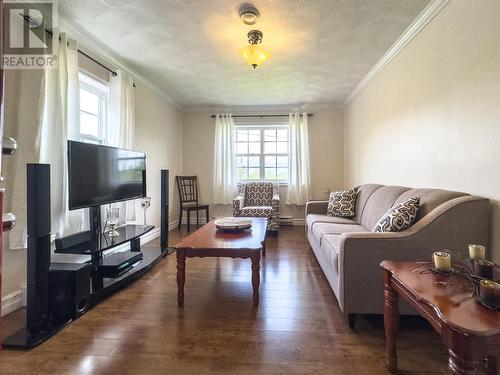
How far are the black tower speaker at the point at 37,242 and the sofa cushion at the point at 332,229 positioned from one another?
2.18 m

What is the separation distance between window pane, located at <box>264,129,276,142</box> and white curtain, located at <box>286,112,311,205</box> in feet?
1.39

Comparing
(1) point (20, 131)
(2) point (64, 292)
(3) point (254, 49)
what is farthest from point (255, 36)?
(2) point (64, 292)

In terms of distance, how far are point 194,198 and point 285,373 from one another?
4.31m

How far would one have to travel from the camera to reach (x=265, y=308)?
200 cm

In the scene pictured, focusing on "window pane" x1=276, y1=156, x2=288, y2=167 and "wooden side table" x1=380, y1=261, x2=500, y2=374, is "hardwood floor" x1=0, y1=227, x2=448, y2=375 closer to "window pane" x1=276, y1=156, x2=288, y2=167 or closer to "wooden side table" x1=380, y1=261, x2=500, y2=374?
"wooden side table" x1=380, y1=261, x2=500, y2=374

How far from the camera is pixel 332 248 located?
6.61 ft

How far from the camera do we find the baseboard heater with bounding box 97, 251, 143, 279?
87.2 inches

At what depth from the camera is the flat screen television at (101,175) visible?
6.80 feet

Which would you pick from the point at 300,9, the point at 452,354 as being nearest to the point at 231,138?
the point at 300,9

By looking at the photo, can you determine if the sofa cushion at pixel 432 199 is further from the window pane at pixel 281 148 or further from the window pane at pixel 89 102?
the window pane at pixel 281 148

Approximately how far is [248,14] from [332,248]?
2.04 m

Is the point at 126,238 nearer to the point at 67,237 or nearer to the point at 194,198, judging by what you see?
the point at 67,237
